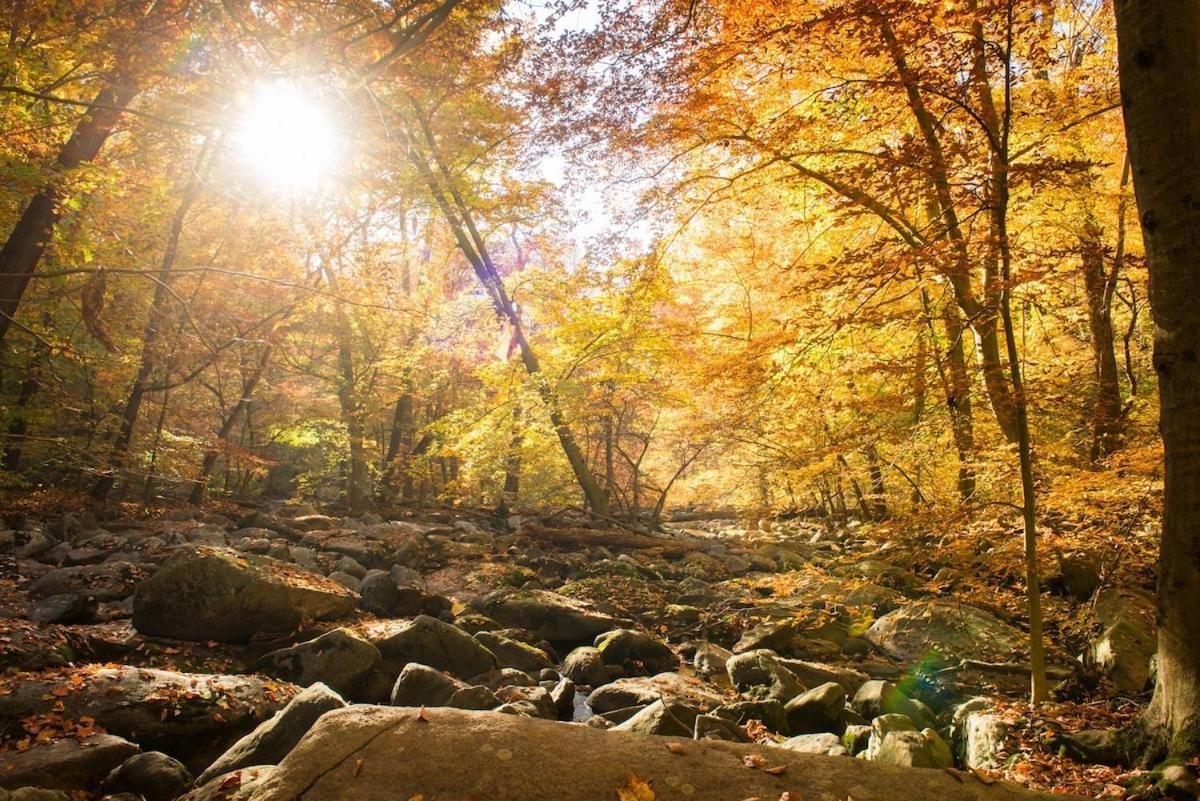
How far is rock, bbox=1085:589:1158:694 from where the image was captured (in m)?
4.65

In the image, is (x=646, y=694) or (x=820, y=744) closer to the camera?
(x=820, y=744)

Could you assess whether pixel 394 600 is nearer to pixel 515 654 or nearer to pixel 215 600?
pixel 515 654

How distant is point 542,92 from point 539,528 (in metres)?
8.41

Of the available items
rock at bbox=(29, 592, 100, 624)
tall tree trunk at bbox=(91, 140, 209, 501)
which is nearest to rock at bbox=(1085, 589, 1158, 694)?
rock at bbox=(29, 592, 100, 624)

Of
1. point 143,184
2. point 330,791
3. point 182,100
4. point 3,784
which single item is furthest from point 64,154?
point 330,791

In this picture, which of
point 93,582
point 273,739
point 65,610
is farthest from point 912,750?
point 93,582

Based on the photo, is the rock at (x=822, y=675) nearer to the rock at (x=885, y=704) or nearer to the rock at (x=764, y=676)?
the rock at (x=764, y=676)

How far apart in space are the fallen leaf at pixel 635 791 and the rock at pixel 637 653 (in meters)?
4.07

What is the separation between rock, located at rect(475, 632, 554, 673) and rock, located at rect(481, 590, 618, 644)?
0.78m

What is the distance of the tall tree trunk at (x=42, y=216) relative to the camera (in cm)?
657

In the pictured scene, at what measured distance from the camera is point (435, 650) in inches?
225

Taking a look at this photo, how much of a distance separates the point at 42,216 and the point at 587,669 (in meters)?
7.66

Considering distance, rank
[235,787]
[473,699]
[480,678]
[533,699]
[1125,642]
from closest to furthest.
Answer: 1. [235,787]
2. [473,699]
3. [533,699]
4. [1125,642]
5. [480,678]

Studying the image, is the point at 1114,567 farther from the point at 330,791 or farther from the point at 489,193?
the point at 489,193
